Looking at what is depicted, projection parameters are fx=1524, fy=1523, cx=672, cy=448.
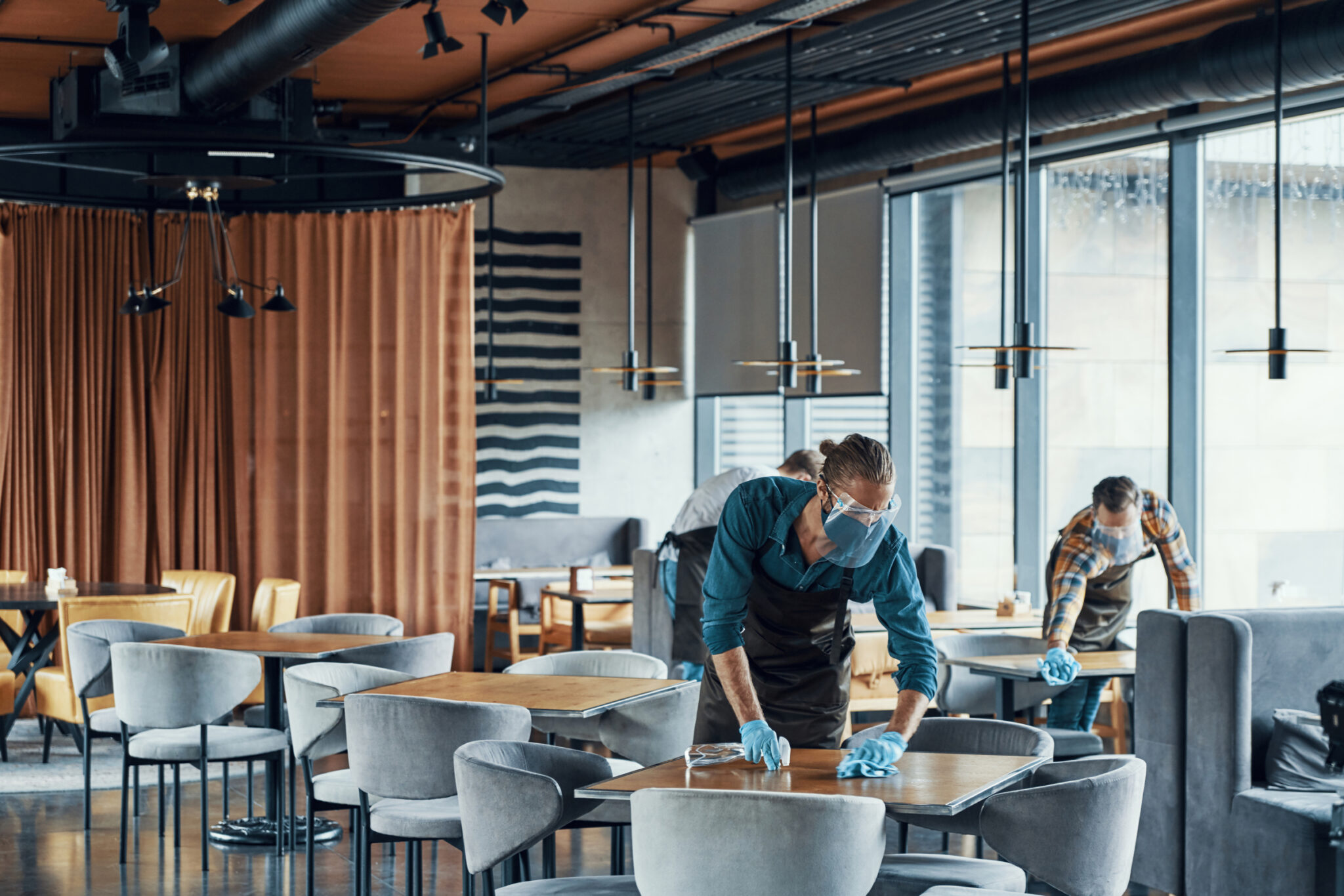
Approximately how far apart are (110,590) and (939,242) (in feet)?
18.6

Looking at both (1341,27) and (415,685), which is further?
(1341,27)

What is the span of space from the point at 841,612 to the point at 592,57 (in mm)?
5603

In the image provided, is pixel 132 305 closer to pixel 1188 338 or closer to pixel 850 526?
pixel 1188 338

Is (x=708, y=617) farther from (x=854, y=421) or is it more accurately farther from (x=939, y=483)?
(x=854, y=421)

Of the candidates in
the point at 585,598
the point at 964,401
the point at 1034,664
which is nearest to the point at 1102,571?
the point at 1034,664

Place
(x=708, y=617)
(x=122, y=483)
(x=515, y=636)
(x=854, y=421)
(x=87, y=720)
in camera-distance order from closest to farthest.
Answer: (x=708, y=617), (x=87, y=720), (x=122, y=483), (x=515, y=636), (x=854, y=421)

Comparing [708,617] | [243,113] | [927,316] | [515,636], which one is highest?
[243,113]

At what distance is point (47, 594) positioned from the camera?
8.00 m

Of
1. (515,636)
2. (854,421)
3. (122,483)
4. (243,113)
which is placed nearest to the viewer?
(243,113)

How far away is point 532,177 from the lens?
461 inches

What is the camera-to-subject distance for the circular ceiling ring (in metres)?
6.27

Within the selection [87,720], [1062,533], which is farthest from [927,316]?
[87,720]

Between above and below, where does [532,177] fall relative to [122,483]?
above

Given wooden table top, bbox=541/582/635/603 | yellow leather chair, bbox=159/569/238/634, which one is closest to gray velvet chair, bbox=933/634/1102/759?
wooden table top, bbox=541/582/635/603
